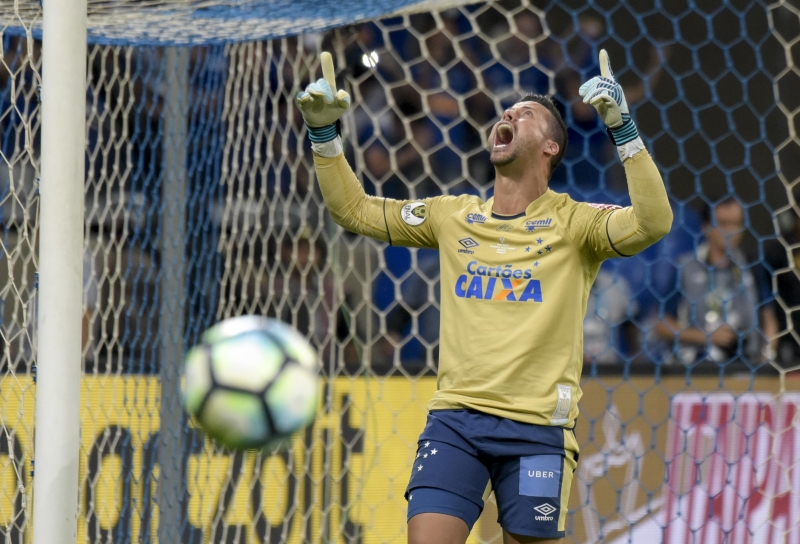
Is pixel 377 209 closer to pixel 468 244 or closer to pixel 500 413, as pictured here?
pixel 468 244

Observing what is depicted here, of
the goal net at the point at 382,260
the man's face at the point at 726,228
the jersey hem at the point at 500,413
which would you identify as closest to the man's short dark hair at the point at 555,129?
the jersey hem at the point at 500,413

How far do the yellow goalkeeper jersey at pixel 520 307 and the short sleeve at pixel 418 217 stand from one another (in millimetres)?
85

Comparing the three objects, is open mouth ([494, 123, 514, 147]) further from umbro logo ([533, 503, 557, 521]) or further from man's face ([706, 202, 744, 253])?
man's face ([706, 202, 744, 253])

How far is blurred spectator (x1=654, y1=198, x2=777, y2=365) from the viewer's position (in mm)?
4027

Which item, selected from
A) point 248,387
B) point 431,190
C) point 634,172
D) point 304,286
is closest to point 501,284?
point 634,172

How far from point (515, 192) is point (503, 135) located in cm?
16

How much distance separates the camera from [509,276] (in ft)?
8.73

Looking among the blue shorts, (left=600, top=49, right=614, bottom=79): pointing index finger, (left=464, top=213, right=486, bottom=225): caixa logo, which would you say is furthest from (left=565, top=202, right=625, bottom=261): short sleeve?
the blue shorts

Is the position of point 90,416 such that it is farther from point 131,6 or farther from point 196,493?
point 131,6

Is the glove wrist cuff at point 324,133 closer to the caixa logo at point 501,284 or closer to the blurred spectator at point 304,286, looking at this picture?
the caixa logo at point 501,284

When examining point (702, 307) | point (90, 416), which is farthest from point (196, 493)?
point (702, 307)

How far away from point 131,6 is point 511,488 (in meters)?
2.20

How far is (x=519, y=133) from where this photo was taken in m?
2.79

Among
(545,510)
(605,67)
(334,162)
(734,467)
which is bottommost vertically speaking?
(734,467)
